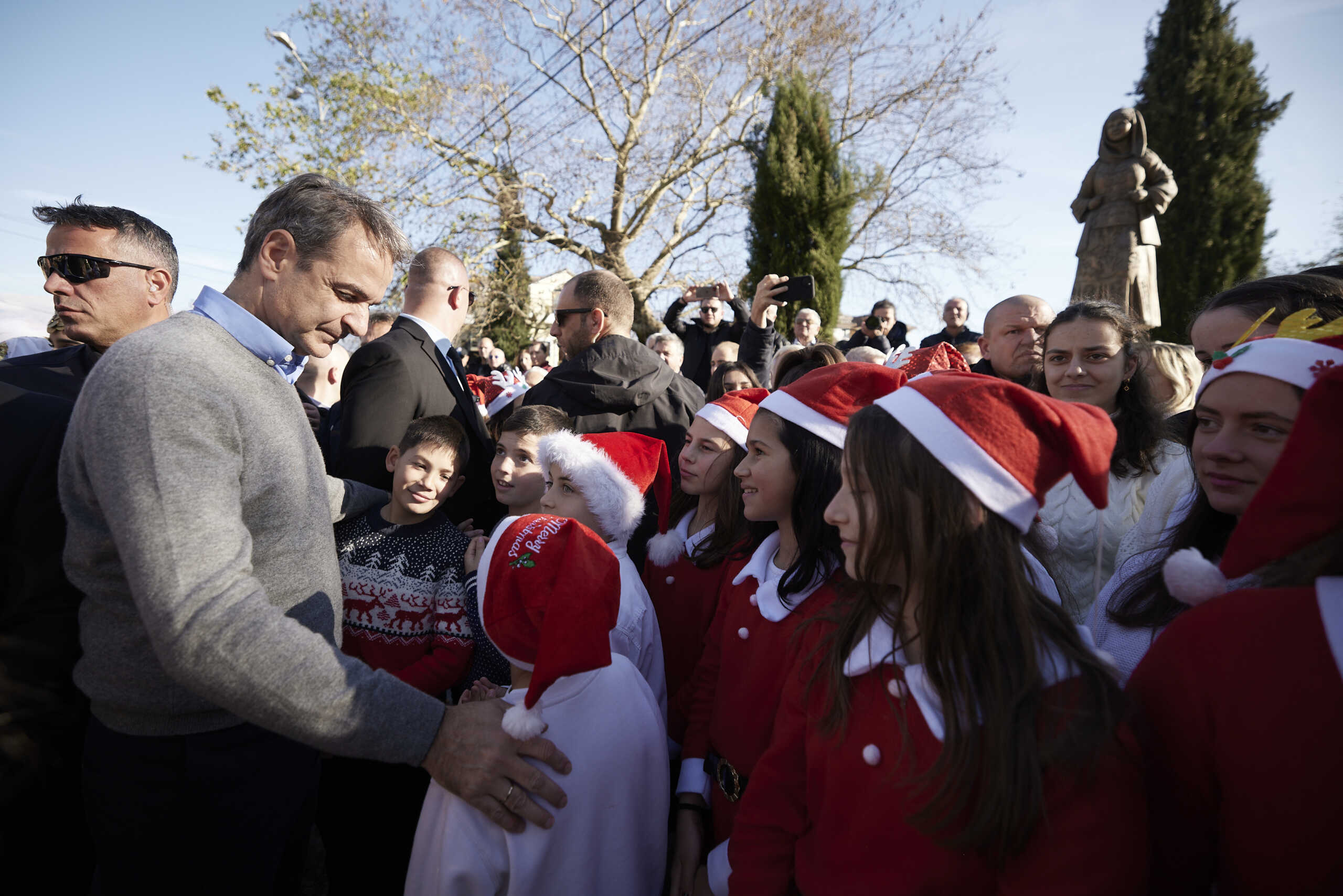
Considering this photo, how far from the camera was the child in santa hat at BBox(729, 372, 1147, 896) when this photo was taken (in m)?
1.10

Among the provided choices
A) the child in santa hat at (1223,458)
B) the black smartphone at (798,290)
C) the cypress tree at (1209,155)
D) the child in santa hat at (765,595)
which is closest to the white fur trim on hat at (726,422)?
the child in santa hat at (765,595)

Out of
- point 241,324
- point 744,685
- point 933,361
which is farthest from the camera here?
point 933,361

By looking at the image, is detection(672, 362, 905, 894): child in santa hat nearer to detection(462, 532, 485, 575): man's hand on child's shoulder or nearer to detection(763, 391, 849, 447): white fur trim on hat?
detection(763, 391, 849, 447): white fur trim on hat

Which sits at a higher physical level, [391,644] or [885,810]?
[885,810]

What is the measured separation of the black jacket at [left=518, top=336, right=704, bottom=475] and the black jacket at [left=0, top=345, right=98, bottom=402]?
6.19ft

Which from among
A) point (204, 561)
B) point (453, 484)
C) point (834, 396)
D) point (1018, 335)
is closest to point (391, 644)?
point (453, 484)

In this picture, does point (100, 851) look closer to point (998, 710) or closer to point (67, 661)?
point (67, 661)

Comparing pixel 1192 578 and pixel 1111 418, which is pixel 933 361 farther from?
pixel 1192 578

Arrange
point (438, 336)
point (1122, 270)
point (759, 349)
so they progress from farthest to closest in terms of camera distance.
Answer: point (1122, 270) < point (759, 349) < point (438, 336)

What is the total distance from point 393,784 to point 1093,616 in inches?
93.5

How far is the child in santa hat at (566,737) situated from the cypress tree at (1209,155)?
1699 cm

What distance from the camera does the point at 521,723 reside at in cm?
161

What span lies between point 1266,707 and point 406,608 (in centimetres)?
243

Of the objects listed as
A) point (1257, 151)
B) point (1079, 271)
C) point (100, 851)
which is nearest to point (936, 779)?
point (100, 851)
